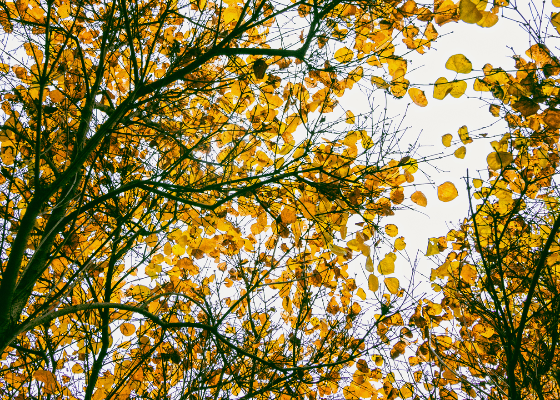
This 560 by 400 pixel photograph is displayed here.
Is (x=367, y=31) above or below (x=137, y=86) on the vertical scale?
above

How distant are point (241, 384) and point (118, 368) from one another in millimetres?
1373

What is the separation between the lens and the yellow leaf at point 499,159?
3.08 meters

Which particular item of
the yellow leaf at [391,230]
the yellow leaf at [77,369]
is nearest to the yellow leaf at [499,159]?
the yellow leaf at [391,230]

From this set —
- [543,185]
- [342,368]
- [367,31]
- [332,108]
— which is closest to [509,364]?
[342,368]

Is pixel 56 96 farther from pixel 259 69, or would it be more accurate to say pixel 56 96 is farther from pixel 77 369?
pixel 77 369

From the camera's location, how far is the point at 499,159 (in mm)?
2996

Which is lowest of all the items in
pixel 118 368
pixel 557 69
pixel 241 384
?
pixel 241 384

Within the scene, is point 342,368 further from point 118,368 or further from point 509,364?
point 118,368

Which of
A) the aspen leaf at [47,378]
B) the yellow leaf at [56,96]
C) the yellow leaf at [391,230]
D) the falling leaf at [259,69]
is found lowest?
the aspen leaf at [47,378]

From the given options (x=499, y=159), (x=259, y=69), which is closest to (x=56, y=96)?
(x=259, y=69)

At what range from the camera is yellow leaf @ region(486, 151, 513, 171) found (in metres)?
3.08

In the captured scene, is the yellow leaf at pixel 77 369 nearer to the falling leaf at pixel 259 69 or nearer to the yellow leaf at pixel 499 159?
the falling leaf at pixel 259 69

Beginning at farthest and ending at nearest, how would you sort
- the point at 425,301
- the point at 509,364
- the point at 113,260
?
the point at 425,301 → the point at 113,260 → the point at 509,364

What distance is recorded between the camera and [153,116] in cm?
394
